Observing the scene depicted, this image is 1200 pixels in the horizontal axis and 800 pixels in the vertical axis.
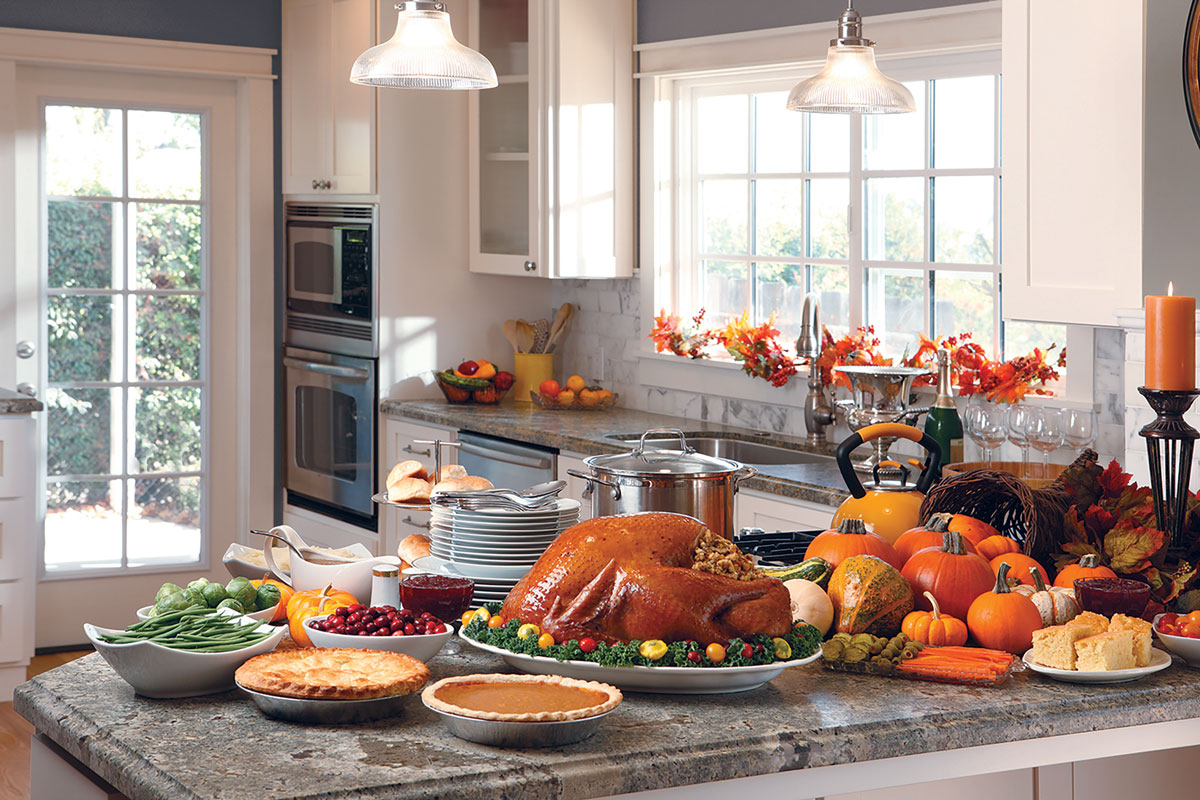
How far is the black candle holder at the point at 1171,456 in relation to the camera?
2.05m

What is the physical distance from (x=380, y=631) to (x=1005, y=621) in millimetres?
847

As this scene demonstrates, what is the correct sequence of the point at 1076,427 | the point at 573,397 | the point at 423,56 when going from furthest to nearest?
the point at 573,397 < the point at 1076,427 < the point at 423,56

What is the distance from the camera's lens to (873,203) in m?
4.20

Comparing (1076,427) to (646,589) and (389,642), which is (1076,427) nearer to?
(646,589)

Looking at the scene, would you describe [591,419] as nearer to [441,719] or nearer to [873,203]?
[873,203]

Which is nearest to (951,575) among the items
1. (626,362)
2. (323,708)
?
(323,708)

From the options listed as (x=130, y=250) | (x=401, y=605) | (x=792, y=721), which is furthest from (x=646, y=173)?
(x=792, y=721)

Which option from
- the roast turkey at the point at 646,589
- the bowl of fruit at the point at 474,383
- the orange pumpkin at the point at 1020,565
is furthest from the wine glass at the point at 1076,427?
the bowl of fruit at the point at 474,383

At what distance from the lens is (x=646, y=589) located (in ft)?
5.90

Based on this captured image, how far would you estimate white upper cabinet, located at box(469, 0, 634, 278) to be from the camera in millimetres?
4844

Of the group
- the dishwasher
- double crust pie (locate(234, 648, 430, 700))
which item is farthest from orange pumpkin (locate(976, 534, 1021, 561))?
the dishwasher

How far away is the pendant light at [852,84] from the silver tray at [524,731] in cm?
175

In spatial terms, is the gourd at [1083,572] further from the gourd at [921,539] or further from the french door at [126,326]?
the french door at [126,326]

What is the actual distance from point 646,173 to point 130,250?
6.84 ft
